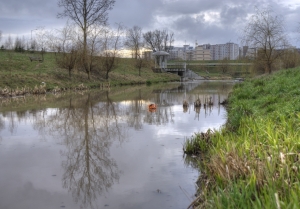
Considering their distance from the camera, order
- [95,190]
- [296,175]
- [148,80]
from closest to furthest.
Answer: [296,175], [95,190], [148,80]

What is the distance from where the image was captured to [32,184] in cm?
614

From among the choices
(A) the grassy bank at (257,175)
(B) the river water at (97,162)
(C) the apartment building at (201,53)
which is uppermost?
(C) the apartment building at (201,53)

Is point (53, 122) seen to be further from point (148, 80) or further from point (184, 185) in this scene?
point (148, 80)

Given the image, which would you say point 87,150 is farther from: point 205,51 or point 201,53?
point 205,51

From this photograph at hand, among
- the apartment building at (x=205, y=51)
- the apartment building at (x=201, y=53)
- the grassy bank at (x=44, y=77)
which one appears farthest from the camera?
the apartment building at (x=201, y=53)

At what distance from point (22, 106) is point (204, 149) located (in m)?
11.5

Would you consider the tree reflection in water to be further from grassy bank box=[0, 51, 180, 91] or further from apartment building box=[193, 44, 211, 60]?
apartment building box=[193, 44, 211, 60]

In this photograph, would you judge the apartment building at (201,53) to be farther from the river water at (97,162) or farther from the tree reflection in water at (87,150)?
the river water at (97,162)

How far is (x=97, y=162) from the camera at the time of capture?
7496mm


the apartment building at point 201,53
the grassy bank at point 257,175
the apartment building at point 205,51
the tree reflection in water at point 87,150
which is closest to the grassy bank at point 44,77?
the tree reflection in water at point 87,150

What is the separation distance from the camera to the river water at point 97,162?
5.57m

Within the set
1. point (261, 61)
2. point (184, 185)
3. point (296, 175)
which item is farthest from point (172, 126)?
point (261, 61)

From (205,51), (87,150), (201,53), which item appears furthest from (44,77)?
(205,51)

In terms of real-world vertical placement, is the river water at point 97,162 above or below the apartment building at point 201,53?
below
